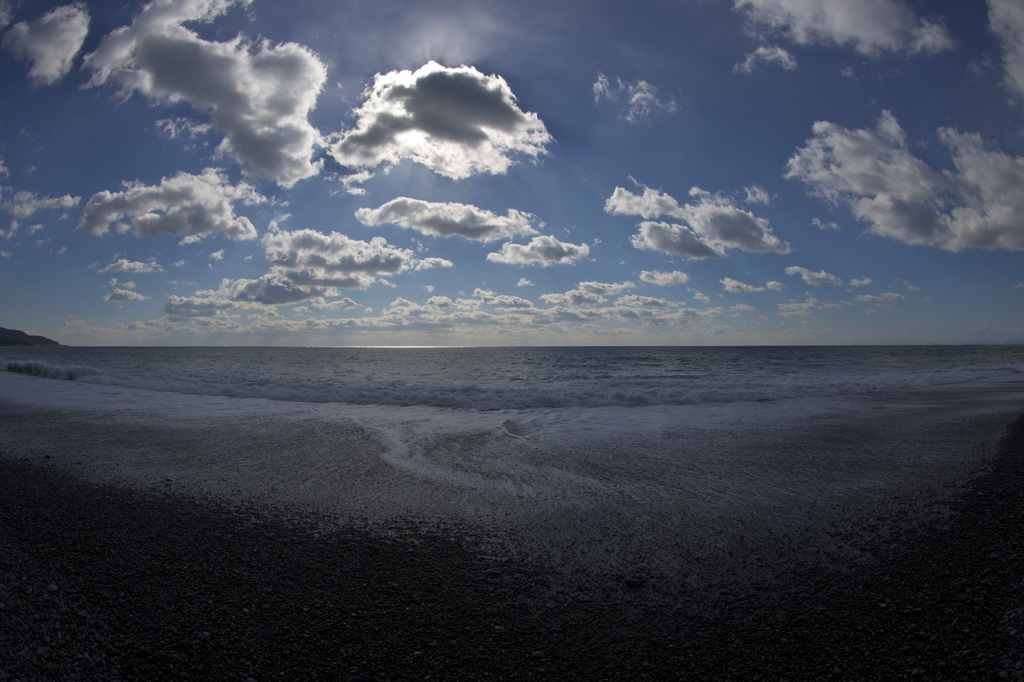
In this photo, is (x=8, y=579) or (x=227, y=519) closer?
(x=8, y=579)

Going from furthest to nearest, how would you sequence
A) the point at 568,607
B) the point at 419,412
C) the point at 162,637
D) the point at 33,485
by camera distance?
the point at 419,412 < the point at 33,485 < the point at 568,607 < the point at 162,637

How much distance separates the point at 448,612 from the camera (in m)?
3.45

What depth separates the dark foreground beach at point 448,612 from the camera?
2.87m

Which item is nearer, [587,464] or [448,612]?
[448,612]

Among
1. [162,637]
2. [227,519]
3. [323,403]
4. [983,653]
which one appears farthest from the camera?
[323,403]

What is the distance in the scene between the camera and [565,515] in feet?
17.9

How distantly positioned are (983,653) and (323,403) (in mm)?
17067

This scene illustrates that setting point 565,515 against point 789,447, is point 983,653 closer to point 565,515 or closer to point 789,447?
point 565,515

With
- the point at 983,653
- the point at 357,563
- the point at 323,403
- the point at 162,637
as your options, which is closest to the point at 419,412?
the point at 323,403

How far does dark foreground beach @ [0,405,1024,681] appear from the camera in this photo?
113 inches

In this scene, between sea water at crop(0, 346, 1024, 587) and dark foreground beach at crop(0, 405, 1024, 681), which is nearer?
dark foreground beach at crop(0, 405, 1024, 681)

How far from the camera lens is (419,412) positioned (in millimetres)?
14641

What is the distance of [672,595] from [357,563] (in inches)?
100

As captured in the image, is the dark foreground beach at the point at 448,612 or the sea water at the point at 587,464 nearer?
the dark foreground beach at the point at 448,612
